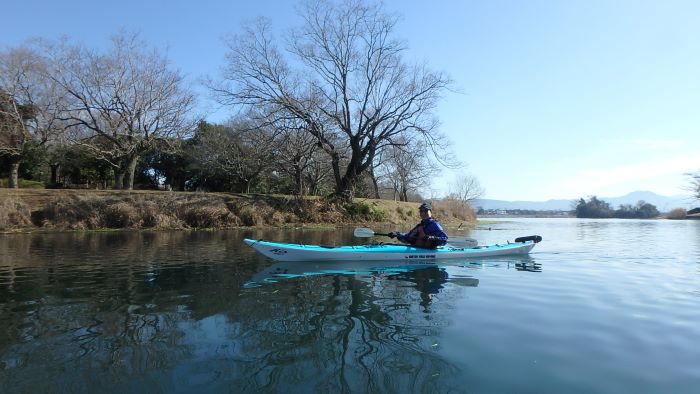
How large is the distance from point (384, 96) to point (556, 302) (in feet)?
77.7

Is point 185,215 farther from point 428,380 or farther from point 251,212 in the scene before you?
point 428,380

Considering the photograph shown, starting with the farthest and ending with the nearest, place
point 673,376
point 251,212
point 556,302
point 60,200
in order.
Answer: point 251,212
point 60,200
point 556,302
point 673,376

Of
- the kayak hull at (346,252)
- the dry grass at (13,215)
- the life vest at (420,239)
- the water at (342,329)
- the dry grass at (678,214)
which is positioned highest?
the dry grass at (678,214)

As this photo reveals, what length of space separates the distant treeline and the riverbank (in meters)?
65.8

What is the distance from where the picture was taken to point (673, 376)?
4805 millimetres

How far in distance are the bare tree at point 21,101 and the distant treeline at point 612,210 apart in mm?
84983

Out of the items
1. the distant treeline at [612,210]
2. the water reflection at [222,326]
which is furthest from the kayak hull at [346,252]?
the distant treeline at [612,210]

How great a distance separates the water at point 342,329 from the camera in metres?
4.58

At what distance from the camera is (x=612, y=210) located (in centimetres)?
8712

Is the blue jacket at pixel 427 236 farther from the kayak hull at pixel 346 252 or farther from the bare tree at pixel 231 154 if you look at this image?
the bare tree at pixel 231 154

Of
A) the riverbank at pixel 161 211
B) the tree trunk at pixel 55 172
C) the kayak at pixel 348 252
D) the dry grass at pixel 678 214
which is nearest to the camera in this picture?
the kayak at pixel 348 252

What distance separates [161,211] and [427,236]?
1756 centimetres

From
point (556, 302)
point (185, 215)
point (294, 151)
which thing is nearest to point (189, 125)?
point (294, 151)

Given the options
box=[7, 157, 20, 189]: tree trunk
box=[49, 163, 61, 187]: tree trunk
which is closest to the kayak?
box=[7, 157, 20, 189]: tree trunk
